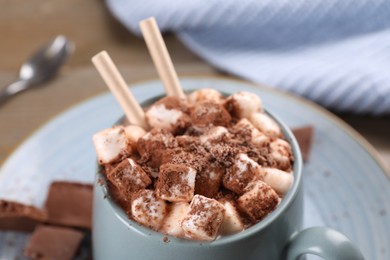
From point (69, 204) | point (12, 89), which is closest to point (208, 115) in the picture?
point (69, 204)

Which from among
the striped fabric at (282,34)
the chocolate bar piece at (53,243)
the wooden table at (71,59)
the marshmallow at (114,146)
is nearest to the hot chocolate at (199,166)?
the marshmallow at (114,146)

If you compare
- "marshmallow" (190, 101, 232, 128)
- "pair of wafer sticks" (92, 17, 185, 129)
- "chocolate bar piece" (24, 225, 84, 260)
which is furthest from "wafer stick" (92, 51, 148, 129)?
"chocolate bar piece" (24, 225, 84, 260)

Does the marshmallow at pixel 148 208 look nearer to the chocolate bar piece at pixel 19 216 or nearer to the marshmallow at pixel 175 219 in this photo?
the marshmallow at pixel 175 219

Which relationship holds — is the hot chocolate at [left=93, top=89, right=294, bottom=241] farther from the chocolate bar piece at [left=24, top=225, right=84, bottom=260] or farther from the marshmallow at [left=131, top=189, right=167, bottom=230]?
the chocolate bar piece at [left=24, top=225, right=84, bottom=260]

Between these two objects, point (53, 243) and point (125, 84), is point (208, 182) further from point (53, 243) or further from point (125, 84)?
point (53, 243)

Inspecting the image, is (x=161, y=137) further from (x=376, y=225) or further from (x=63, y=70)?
(x=63, y=70)
